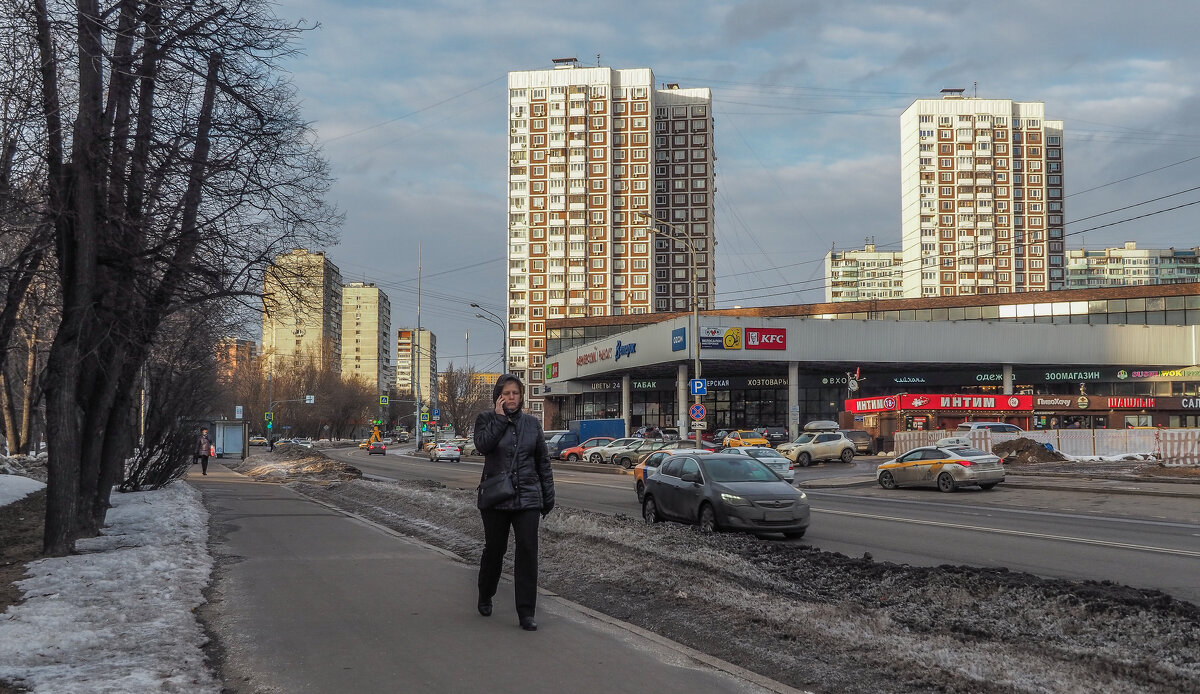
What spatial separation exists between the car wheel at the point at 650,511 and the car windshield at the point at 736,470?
Result: 1554 millimetres

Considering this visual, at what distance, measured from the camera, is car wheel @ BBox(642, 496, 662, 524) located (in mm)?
17094

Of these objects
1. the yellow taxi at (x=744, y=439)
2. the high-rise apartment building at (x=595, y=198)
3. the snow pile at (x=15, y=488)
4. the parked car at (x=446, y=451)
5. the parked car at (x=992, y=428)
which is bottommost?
the parked car at (x=446, y=451)

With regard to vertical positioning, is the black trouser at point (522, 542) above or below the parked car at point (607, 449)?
above

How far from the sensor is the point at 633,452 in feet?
159

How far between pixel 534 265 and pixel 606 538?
383 ft

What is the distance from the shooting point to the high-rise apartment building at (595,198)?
12519 centimetres

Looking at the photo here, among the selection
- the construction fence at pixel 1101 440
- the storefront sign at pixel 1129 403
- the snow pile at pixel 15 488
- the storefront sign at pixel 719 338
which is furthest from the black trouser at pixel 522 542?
the storefront sign at pixel 1129 403

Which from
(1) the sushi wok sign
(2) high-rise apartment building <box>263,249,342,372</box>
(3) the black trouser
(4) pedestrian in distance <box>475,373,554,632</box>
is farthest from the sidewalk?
(1) the sushi wok sign

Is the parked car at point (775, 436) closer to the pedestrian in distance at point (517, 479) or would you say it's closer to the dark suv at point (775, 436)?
the dark suv at point (775, 436)

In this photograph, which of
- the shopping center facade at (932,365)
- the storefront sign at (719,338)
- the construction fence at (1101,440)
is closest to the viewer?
the construction fence at (1101,440)

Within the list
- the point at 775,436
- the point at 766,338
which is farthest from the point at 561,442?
the point at 766,338

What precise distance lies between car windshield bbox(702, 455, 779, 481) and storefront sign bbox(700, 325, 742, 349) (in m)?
43.9

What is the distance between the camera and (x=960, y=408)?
53.1 m

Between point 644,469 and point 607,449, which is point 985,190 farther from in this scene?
point 644,469
